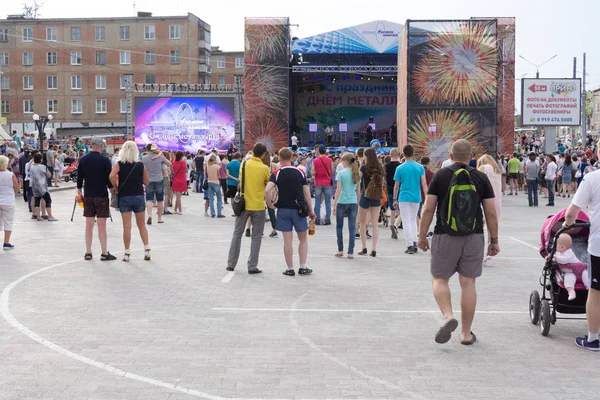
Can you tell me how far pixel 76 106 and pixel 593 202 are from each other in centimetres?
7762

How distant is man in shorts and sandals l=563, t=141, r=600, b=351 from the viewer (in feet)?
21.6

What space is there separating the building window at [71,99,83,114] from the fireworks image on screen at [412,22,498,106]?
55970mm

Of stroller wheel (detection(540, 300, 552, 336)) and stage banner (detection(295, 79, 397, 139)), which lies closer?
stroller wheel (detection(540, 300, 552, 336))

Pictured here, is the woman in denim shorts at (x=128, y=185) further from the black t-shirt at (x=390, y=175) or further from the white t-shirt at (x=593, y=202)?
the white t-shirt at (x=593, y=202)

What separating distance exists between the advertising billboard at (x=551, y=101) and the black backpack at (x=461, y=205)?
41.0 metres

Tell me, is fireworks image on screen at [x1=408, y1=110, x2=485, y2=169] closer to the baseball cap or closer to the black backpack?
the baseball cap

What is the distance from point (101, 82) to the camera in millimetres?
79938

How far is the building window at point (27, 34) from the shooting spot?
261 feet

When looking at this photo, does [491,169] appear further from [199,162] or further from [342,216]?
[199,162]

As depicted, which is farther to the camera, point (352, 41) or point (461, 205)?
point (352, 41)

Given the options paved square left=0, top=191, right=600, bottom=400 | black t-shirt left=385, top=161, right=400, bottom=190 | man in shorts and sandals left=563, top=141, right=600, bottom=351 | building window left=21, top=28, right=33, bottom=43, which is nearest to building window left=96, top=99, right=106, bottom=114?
building window left=21, top=28, right=33, bottom=43

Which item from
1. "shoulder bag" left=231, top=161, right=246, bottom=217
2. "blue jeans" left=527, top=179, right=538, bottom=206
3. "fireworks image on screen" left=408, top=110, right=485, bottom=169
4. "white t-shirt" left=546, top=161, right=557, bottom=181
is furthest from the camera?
"fireworks image on screen" left=408, top=110, right=485, bottom=169

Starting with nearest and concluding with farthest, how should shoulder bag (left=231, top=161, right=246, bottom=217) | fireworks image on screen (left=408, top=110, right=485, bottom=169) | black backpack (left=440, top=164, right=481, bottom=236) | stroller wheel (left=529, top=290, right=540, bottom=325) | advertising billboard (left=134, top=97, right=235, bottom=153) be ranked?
1. black backpack (left=440, top=164, right=481, bottom=236)
2. stroller wheel (left=529, top=290, right=540, bottom=325)
3. shoulder bag (left=231, top=161, right=246, bottom=217)
4. fireworks image on screen (left=408, top=110, right=485, bottom=169)
5. advertising billboard (left=134, top=97, right=235, bottom=153)

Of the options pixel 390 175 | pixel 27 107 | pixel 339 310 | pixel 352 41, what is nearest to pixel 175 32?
pixel 27 107
